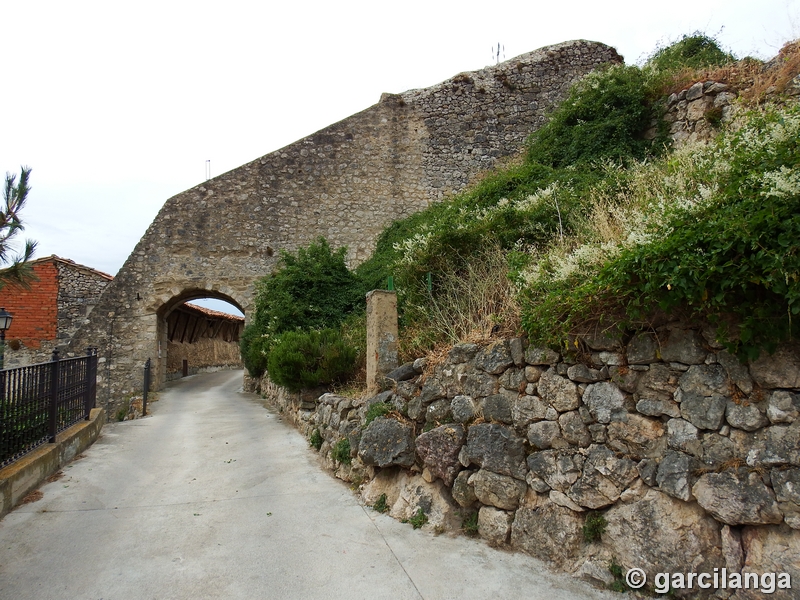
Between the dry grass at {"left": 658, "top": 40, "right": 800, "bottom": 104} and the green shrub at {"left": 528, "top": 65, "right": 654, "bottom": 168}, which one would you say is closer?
the dry grass at {"left": 658, "top": 40, "right": 800, "bottom": 104}

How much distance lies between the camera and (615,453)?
3686 millimetres

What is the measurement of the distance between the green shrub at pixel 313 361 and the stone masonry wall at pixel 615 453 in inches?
114

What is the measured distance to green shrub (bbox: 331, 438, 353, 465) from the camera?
6180 mm

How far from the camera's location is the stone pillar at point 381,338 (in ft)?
20.8

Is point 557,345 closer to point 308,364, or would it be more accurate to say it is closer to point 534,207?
point 534,207

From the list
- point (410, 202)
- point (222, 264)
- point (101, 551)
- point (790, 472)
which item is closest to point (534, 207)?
point (790, 472)

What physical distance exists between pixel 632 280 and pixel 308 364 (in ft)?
19.2

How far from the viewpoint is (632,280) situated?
11.6 ft

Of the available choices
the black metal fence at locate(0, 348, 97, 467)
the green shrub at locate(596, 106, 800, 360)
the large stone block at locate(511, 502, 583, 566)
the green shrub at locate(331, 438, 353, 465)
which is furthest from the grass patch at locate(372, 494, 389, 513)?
the black metal fence at locate(0, 348, 97, 467)

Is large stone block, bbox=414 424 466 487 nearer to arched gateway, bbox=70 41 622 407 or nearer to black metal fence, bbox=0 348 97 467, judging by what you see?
black metal fence, bbox=0 348 97 467

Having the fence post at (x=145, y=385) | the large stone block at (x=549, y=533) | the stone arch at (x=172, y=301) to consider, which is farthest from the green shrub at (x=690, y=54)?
the fence post at (x=145, y=385)

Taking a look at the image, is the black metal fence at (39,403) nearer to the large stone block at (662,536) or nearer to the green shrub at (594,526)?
the green shrub at (594,526)

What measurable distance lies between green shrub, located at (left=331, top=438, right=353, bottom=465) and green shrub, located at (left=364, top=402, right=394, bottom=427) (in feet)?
1.78

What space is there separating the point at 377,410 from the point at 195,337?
73.3ft
